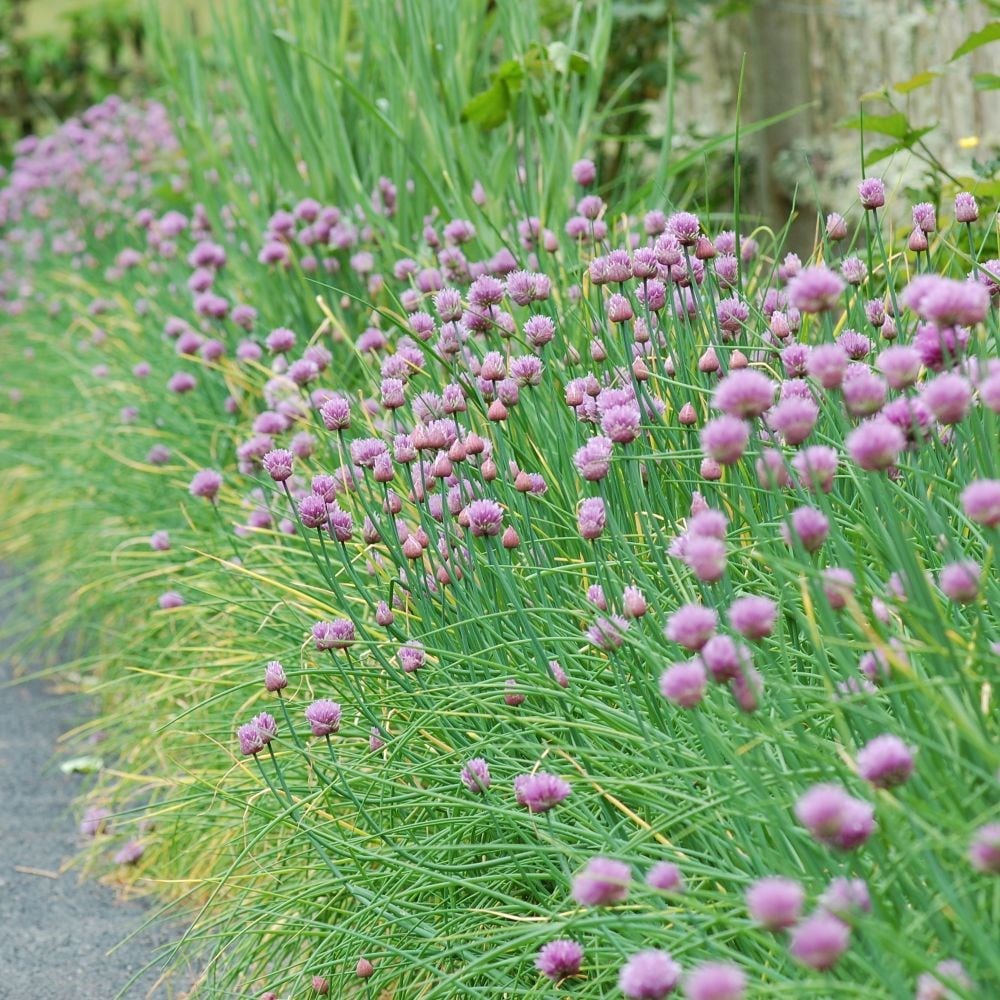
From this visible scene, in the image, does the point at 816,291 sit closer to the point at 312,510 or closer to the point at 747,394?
the point at 747,394

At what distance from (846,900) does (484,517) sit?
923 millimetres

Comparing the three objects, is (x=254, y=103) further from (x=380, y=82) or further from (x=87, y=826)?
(x=87, y=826)

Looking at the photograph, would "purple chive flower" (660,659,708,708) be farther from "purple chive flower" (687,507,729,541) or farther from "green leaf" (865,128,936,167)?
"green leaf" (865,128,936,167)

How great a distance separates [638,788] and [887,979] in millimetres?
619

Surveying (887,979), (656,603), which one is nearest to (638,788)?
(656,603)

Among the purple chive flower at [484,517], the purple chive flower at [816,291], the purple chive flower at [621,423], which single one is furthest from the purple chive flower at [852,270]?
the purple chive flower at [816,291]

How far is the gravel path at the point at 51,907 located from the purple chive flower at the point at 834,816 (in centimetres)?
148

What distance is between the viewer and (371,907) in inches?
66.1

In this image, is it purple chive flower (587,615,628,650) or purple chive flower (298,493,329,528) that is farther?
purple chive flower (298,493,329,528)

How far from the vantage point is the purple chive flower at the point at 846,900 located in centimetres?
110

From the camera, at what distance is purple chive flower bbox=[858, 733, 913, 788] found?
112 centimetres

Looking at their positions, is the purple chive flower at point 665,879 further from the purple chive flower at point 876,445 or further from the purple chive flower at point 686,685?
the purple chive flower at point 876,445

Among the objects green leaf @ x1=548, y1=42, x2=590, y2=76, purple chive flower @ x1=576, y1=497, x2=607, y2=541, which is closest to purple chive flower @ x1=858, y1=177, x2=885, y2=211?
purple chive flower @ x1=576, y1=497, x2=607, y2=541

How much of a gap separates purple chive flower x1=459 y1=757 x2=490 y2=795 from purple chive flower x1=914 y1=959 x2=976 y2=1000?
2.22ft
